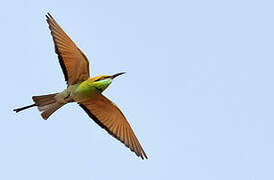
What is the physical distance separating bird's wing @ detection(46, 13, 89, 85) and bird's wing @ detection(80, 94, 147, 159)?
336 millimetres

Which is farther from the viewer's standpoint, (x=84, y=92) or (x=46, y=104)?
(x=46, y=104)

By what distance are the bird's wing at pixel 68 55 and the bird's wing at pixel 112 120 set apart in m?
0.34

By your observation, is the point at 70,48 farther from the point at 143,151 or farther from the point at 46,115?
the point at 143,151

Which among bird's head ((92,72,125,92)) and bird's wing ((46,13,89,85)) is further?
bird's wing ((46,13,89,85))

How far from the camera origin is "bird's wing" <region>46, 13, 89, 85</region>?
840cm

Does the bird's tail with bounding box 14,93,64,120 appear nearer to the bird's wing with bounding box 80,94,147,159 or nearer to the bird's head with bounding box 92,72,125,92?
the bird's wing with bounding box 80,94,147,159

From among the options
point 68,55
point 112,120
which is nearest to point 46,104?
point 68,55

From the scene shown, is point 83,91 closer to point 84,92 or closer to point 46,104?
point 84,92

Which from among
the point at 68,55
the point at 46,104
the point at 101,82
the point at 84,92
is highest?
the point at 68,55

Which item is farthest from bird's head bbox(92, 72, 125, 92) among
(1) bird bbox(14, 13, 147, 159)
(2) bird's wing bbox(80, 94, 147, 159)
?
(2) bird's wing bbox(80, 94, 147, 159)

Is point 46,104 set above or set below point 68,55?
below

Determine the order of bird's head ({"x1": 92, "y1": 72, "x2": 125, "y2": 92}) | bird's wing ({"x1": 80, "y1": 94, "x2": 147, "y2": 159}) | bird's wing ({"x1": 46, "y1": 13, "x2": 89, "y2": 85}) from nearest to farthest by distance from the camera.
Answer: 1. bird's head ({"x1": 92, "y1": 72, "x2": 125, "y2": 92})
2. bird's wing ({"x1": 46, "y1": 13, "x2": 89, "y2": 85})
3. bird's wing ({"x1": 80, "y1": 94, "x2": 147, "y2": 159})

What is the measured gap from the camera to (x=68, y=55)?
8.44 metres

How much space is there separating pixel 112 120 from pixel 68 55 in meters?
0.92
